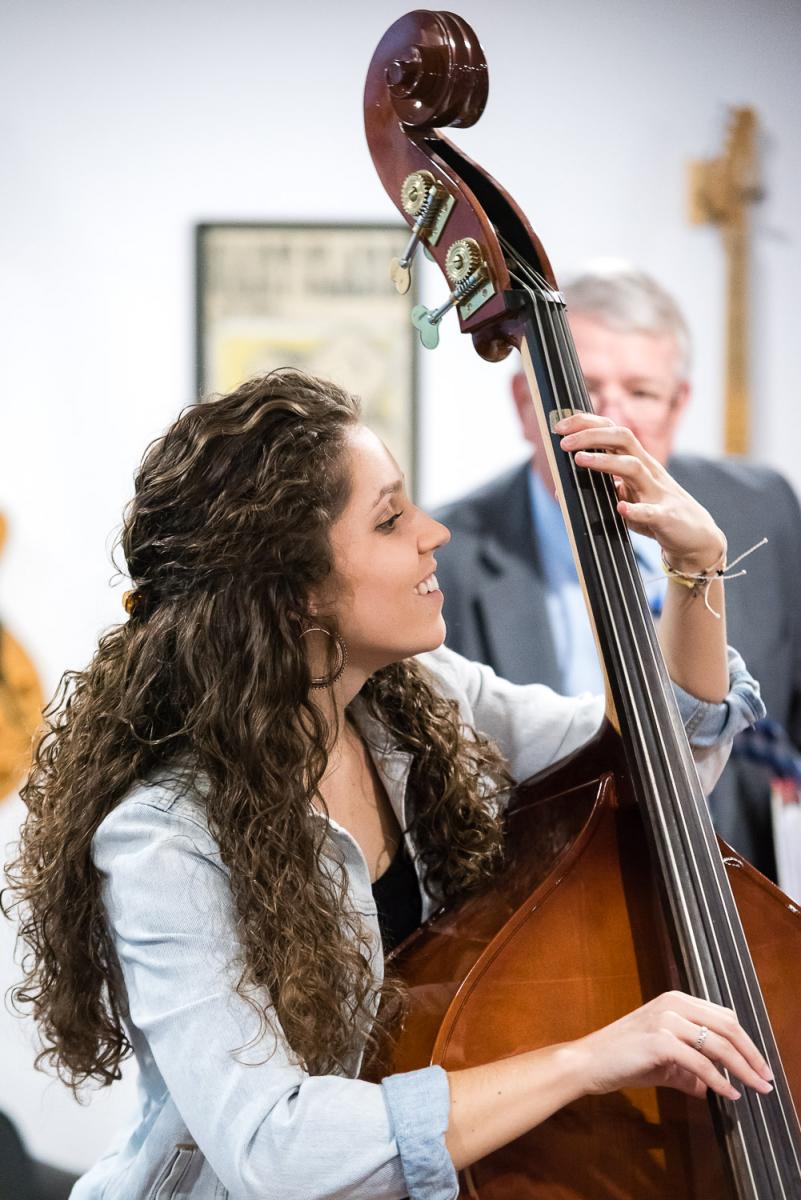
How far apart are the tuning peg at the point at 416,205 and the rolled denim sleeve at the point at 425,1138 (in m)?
0.70

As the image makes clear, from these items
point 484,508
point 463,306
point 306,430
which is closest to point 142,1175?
point 306,430

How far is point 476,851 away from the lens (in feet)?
4.14

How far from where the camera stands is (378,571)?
1.19 meters

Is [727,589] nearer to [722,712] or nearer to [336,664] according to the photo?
[722,712]

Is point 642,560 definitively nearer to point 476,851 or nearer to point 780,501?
point 780,501

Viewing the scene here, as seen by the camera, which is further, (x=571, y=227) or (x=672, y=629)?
(x=571, y=227)

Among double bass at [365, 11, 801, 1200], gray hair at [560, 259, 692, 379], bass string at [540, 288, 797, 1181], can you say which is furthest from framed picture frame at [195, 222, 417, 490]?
bass string at [540, 288, 797, 1181]

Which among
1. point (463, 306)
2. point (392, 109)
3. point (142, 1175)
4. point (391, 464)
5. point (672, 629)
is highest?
point (392, 109)

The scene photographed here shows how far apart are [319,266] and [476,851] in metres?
1.26

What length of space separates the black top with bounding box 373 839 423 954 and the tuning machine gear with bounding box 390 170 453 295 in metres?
0.60

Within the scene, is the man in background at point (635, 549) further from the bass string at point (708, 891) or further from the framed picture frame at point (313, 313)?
the bass string at point (708, 891)

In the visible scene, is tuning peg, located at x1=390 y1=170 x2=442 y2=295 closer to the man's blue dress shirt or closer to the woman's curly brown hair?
the woman's curly brown hair

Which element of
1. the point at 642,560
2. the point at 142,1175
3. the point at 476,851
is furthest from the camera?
the point at 642,560

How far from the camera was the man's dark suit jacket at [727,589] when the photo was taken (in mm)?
2139
